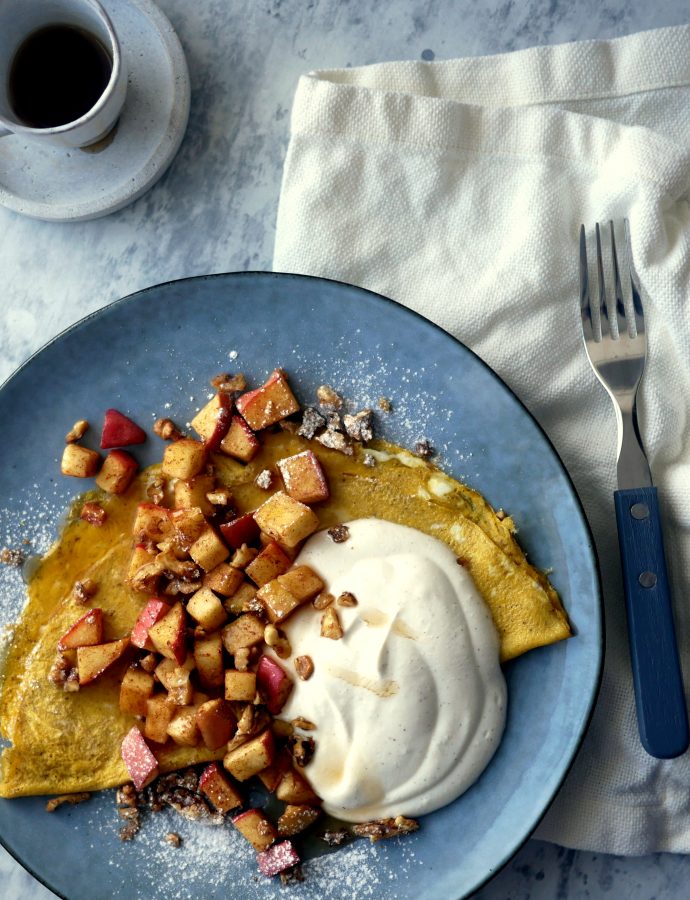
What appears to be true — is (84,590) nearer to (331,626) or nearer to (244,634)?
(244,634)

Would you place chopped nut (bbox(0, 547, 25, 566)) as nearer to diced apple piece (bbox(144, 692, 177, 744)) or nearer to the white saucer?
diced apple piece (bbox(144, 692, 177, 744))

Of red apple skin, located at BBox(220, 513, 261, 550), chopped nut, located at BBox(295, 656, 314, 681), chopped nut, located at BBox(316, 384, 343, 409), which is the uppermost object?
chopped nut, located at BBox(316, 384, 343, 409)

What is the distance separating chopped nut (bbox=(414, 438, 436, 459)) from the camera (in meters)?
2.19

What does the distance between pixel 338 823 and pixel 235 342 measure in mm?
1186

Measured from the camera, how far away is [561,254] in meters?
2.29

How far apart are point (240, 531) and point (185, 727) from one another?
Answer: 46 centimetres

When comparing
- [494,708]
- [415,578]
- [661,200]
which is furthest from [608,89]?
[494,708]

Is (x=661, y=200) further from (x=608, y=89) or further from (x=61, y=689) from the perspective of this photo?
(x=61, y=689)

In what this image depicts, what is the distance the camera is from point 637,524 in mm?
2133

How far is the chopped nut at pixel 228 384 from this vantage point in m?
2.24

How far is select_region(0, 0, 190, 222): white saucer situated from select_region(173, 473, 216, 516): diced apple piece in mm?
816

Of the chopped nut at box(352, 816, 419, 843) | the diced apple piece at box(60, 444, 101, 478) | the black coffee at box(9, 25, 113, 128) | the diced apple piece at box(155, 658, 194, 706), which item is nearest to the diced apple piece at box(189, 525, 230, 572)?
the diced apple piece at box(155, 658, 194, 706)

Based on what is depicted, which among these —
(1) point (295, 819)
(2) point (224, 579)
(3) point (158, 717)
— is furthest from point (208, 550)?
(1) point (295, 819)

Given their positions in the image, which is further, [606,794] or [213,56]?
[213,56]
